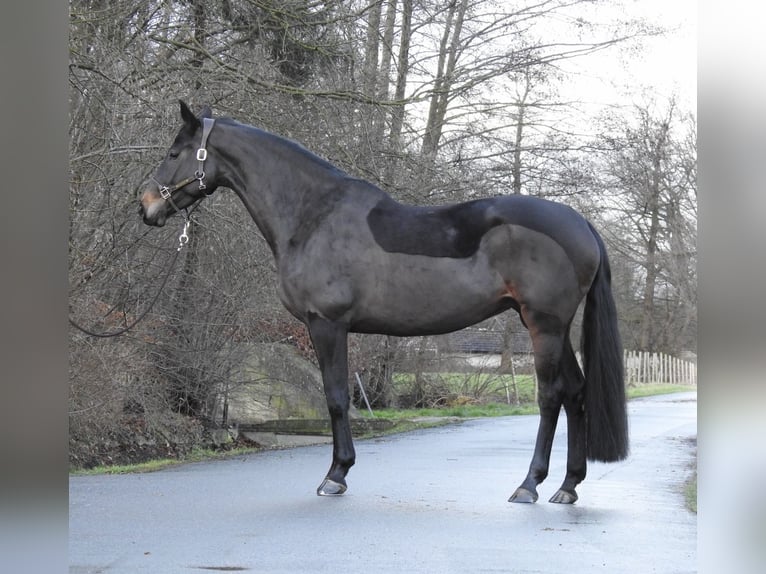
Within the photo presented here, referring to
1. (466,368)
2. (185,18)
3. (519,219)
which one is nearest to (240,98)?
Answer: (185,18)

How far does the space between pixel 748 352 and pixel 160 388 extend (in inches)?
338

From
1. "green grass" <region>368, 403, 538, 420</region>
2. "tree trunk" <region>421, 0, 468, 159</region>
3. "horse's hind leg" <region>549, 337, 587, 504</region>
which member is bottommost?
"green grass" <region>368, 403, 538, 420</region>

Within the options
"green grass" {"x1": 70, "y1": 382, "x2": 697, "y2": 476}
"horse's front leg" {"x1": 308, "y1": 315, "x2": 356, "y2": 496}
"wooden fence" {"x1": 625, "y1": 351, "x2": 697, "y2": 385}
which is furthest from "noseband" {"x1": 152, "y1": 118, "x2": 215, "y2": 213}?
"wooden fence" {"x1": 625, "y1": 351, "x2": 697, "y2": 385}

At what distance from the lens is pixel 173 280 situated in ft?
33.9

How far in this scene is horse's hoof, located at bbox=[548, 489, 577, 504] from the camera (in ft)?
20.8

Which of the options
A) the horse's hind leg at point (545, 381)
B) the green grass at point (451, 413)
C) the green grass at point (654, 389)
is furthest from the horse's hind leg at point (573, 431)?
the green grass at point (654, 389)

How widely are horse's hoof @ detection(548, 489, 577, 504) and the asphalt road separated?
8cm

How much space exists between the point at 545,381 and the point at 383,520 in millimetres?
1332

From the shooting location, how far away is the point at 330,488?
6.50m

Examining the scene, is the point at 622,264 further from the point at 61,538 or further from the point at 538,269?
the point at 61,538

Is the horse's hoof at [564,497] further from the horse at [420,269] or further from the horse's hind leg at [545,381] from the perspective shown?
the horse's hind leg at [545,381]

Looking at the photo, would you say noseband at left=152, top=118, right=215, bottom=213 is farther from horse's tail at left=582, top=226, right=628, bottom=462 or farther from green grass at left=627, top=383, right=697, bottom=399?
green grass at left=627, top=383, right=697, bottom=399

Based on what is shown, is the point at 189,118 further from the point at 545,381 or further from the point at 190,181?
the point at 545,381

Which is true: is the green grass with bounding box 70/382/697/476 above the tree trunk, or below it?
below
